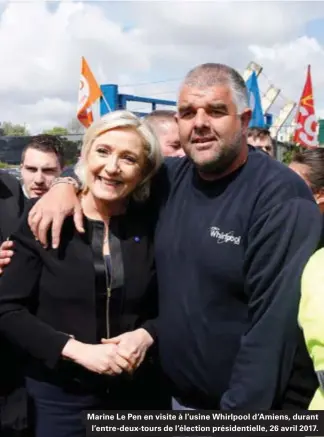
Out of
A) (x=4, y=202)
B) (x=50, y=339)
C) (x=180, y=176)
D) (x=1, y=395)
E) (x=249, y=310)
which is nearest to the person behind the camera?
(x=249, y=310)

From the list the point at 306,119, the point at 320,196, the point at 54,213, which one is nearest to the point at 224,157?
the point at 54,213

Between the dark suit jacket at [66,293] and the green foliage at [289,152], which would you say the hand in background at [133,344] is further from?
the green foliage at [289,152]

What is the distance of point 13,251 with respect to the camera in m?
2.34

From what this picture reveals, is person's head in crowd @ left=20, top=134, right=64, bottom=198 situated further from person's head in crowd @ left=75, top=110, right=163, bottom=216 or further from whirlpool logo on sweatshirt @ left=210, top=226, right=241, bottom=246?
whirlpool logo on sweatshirt @ left=210, top=226, right=241, bottom=246

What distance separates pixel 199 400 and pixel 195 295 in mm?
441

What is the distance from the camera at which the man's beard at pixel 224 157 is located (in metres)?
2.13

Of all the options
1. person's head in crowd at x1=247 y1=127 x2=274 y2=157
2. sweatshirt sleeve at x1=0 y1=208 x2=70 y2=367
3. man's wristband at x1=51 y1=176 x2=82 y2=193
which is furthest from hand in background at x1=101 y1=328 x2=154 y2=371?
person's head in crowd at x1=247 y1=127 x2=274 y2=157

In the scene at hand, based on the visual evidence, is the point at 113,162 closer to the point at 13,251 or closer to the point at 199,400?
the point at 13,251

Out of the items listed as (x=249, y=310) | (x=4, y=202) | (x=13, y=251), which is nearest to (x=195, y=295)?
(x=249, y=310)

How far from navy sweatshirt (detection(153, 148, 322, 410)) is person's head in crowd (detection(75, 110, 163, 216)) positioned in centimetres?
17

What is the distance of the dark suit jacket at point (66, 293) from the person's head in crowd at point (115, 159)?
135 millimetres

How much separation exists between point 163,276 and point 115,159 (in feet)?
1.65

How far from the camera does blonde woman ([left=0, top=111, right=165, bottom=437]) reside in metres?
2.27

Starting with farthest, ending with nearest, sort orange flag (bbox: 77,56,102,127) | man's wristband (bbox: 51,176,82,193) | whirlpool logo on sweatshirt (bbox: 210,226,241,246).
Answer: orange flag (bbox: 77,56,102,127)
man's wristband (bbox: 51,176,82,193)
whirlpool logo on sweatshirt (bbox: 210,226,241,246)
